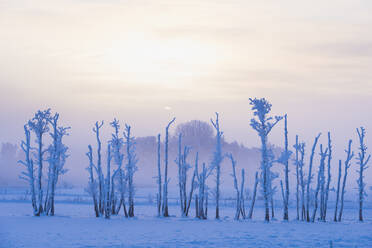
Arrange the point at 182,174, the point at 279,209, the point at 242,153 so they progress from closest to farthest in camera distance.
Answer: the point at 182,174, the point at 279,209, the point at 242,153

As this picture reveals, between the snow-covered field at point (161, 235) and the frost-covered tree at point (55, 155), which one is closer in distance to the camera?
the snow-covered field at point (161, 235)

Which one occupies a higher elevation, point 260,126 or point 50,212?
point 260,126

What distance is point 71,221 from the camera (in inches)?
1223

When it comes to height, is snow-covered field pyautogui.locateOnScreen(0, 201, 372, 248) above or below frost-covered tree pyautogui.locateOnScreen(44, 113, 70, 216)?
below

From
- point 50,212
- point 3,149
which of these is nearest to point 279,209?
point 50,212

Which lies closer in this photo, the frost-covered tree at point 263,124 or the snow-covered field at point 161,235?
the snow-covered field at point 161,235

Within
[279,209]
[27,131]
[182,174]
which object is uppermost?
[27,131]

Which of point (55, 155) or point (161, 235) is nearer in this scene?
point (161, 235)

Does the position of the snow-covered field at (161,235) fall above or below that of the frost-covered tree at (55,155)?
below

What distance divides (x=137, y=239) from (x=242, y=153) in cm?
9924

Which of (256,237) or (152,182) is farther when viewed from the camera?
(152,182)

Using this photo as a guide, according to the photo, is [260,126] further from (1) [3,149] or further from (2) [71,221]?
(1) [3,149]

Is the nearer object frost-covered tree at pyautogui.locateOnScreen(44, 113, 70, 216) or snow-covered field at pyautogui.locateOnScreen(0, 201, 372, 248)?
snow-covered field at pyautogui.locateOnScreen(0, 201, 372, 248)

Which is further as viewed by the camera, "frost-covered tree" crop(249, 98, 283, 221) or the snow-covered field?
"frost-covered tree" crop(249, 98, 283, 221)
